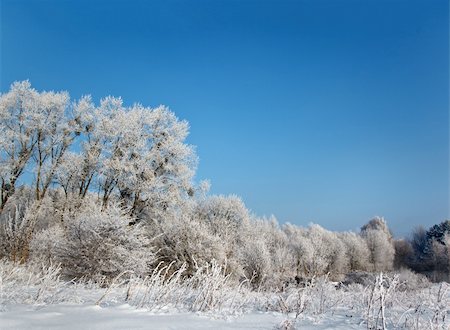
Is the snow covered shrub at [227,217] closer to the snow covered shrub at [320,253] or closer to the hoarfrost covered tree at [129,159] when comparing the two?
the hoarfrost covered tree at [129,159]

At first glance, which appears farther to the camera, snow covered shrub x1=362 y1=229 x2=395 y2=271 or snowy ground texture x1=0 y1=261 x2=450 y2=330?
snow covered shrub x1=362 y1=229 x2=395 y2=271

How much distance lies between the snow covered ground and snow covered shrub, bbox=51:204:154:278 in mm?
8015

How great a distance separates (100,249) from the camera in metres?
13.4

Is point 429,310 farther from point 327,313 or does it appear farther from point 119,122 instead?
point 119,122

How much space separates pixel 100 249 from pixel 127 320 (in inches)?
366

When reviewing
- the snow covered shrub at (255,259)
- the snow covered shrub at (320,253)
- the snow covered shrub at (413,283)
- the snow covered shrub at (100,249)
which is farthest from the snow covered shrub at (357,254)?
the snow covered shrub at (100,249)

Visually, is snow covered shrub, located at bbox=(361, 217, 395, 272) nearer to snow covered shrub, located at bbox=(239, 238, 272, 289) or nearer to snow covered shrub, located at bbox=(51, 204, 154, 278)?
snow covered shrub, located at bbox=(239, 238, 272, 289)

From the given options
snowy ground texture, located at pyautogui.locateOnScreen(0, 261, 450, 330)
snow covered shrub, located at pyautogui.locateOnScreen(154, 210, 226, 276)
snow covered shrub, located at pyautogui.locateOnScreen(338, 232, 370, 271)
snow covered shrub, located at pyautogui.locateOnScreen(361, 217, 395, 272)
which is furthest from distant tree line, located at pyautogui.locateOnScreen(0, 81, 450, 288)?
snow covered shrub, located at pyautogui.locateOnScreen(361, 217, 395, 272)

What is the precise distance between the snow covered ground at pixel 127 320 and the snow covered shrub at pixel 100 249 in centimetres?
801

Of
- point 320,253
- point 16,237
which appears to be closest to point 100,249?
point 16,237

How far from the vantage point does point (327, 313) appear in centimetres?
614

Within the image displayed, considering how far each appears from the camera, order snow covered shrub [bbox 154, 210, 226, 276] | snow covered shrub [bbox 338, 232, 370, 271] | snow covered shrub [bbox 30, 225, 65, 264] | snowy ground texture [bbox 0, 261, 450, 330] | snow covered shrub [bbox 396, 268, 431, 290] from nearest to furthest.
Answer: snowy ground texture [bbox 0, 261, 450, 330]
snow covered shrub [bbox 396, 268, 431, 290]
snow covered shrub [bbox 30, 225, 65, 264]
snow covered shrub [bbox 154, 210, 226, 276]
snow covered shrub [bbox 338, 232, 370, 271]

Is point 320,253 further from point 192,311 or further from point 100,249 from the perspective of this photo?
point 192,311

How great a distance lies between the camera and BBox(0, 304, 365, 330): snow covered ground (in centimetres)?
439
